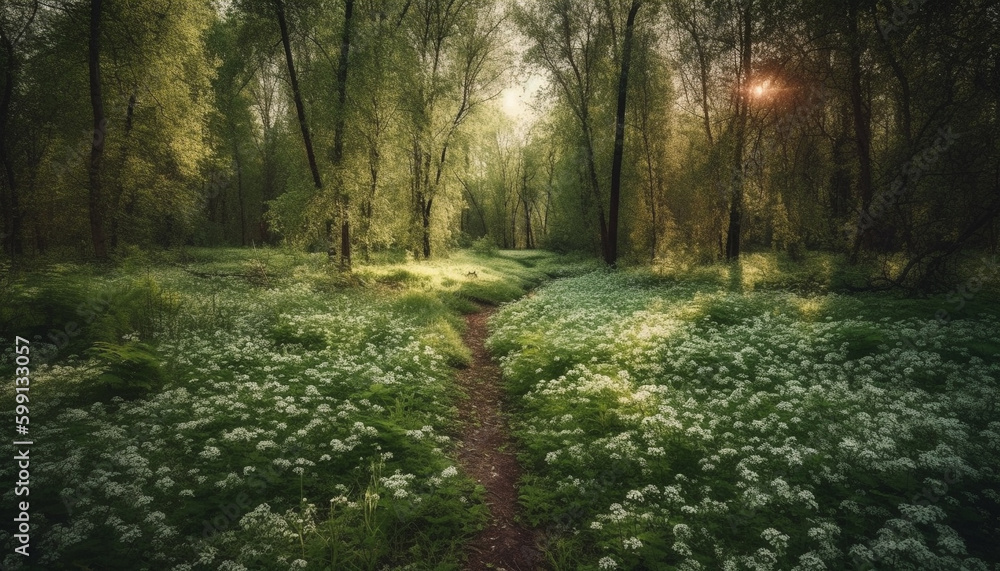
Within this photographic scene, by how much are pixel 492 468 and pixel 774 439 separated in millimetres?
4432

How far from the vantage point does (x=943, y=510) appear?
4.67m

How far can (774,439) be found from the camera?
6.28 m

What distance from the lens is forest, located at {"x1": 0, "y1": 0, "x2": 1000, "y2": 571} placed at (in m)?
4.82

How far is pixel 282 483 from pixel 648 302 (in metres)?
13.8

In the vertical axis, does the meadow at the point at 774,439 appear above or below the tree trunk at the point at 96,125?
below

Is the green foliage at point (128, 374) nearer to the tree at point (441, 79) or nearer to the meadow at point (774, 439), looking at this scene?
the meadow at point (774, 439)

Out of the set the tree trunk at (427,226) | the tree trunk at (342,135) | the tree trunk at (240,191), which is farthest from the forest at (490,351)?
the tree trunk at (240,191)

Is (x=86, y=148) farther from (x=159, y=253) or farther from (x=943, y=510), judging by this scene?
(x=943, y=510)

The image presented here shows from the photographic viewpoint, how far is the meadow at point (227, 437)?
14.8ft

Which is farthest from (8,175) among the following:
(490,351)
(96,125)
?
(490,351)

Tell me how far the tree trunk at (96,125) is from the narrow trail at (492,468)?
17784 mm

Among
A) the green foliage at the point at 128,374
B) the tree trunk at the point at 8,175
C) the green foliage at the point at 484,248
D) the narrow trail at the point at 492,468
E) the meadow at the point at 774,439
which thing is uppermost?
the tree trunk at the point at 8,175

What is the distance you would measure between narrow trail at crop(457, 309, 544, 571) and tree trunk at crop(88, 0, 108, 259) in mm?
17784

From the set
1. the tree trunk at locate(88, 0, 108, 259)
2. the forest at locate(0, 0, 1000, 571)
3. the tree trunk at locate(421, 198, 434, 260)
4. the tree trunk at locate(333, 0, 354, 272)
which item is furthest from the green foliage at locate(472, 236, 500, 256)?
the tree trunk at locate(88, 0, 108, 259)
